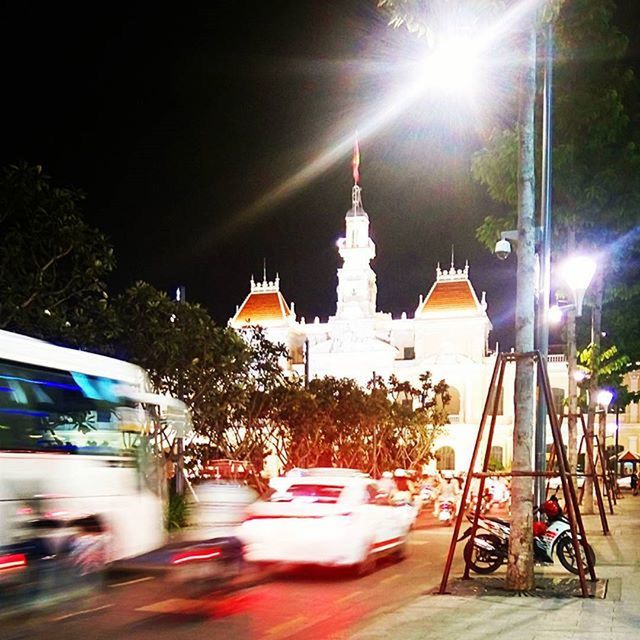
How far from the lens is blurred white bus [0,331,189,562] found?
9.86 meters

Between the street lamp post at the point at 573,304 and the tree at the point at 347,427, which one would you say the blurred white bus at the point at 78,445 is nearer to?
the street lamp post at the point at 573,304

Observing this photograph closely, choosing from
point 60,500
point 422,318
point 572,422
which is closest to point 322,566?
point 60,500

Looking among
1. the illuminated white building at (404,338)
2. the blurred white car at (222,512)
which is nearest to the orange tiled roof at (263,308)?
the illuminated white building at (404,338)

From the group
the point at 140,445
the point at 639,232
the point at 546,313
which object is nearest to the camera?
the point at 140,445

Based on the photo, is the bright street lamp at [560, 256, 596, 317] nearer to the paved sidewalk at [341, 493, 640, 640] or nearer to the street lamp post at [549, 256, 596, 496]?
the street lamp post at [549, 256, 596, 496]

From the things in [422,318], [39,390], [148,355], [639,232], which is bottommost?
[39,390]

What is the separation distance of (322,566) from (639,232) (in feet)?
35.7

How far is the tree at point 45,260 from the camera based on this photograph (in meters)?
16.3

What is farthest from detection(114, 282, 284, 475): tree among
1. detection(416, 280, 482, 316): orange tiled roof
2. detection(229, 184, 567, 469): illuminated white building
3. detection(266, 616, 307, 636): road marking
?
detection(416, 280, 482, 316): orange tiled roof

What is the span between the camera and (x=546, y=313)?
50.0 feet

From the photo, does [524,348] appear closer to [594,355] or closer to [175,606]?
[175,606]

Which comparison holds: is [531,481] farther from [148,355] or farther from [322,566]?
[148,355]

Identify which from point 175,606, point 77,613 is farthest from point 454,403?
point 77,613

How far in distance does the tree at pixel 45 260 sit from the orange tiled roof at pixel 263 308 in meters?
80.0
